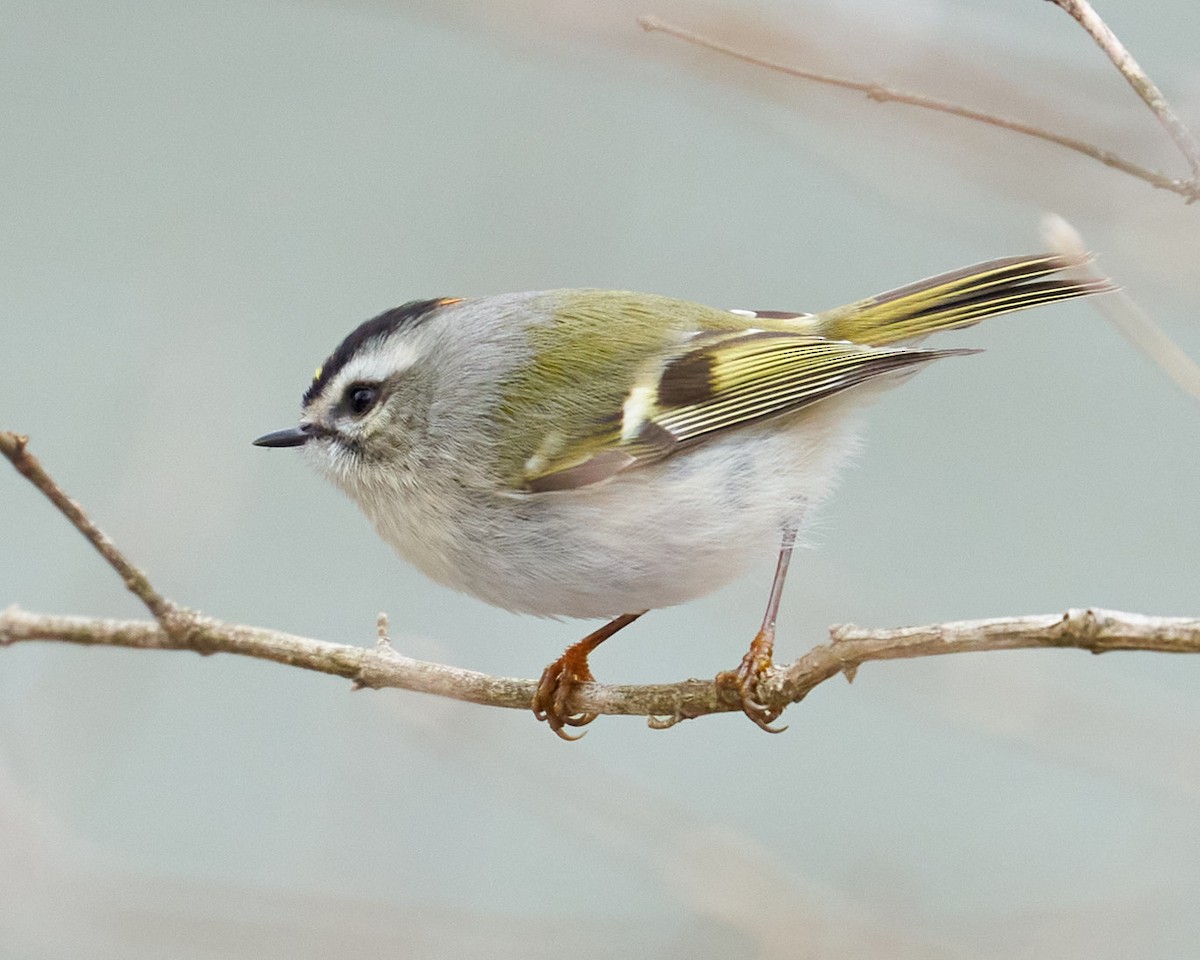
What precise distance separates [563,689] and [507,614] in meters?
0.66

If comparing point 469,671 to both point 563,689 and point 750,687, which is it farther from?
point 750,687

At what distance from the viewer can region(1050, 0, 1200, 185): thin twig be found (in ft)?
5.59

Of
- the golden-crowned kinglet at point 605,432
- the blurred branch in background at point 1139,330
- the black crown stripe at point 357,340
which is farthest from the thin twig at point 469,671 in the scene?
the black crown stripe at point 357,340

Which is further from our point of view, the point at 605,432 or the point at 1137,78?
the point at 605,432

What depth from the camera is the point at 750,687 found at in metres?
2.18

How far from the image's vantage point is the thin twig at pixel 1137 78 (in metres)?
1.70

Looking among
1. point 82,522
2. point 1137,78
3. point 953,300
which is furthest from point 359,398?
point 1137,78

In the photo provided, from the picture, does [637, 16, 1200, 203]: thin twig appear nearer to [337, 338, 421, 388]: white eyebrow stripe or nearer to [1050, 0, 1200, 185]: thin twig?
[1050, 0, 1200, 185]: thin twig

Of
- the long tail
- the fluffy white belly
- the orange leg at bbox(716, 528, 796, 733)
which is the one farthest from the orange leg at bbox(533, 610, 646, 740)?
the long tail

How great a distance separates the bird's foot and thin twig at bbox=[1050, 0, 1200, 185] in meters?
0.95

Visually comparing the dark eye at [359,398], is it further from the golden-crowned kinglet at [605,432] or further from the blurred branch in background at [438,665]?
the blurred branch in background at [438,665]

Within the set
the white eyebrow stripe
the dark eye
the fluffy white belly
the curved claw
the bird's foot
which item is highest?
the white eyebrow stripe

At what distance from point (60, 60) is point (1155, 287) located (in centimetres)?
296

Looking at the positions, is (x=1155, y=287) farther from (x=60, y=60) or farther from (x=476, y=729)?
(x=60, y=60)
